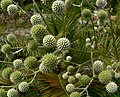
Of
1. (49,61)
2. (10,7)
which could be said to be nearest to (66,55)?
(10,7)

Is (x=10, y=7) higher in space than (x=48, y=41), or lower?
higher

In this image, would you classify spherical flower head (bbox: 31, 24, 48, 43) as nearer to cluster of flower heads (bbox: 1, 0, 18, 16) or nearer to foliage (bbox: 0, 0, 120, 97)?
foliage (bbox: 0, 0, 120, 97)

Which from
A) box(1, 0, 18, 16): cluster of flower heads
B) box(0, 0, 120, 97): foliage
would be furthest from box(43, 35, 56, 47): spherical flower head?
box(1, 0, 18, 16): cluster of flower heads

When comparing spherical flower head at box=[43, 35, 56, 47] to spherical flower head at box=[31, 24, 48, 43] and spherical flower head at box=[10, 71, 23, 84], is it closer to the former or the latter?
spherical flower head at box=[31, 24, 48, 43]

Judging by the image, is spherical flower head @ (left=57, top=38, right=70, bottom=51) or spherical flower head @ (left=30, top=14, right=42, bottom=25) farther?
spherical flower head @ (left=30, top=14, right=42, bottom=25)

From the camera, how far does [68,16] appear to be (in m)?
2.37

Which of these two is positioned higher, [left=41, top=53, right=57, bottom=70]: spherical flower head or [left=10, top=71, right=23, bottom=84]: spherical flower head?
[left=41, top=53, right=57, bottom=70]: spherical flower head

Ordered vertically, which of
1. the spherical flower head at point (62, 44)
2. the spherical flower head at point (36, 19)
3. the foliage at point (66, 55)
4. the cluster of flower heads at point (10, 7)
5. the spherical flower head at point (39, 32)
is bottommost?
the foliage at point (66, 55)

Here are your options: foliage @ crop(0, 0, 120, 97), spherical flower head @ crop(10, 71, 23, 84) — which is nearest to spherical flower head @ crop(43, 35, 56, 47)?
foliage @ crop(0, 0, 120, 97)

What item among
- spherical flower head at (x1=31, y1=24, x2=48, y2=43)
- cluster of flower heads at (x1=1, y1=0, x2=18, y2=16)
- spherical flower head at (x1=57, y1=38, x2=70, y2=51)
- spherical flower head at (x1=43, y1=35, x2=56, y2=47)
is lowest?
A: spherical flower head at (x1=57, y1=38, x2=70, y2=51)

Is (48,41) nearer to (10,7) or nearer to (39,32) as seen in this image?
(39,32)

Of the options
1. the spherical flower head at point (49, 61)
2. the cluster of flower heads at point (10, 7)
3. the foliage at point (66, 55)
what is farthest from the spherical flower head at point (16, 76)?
the cluster of flower heads at point (10, 7)

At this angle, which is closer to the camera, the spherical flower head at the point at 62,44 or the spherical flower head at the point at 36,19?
the spherical flower head at the point at 62,44

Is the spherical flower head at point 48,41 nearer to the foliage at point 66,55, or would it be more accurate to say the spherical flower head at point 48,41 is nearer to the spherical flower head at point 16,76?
the foliage at point 66,55
